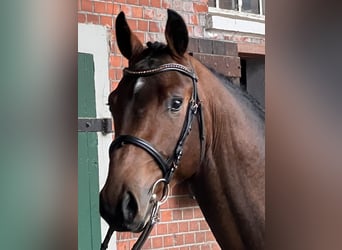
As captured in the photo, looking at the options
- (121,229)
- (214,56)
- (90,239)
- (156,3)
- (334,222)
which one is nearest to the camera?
(334,222)

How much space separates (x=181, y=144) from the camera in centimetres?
95

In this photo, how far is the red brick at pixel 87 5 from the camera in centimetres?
146

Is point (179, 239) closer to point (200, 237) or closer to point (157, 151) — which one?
point (200, 237)

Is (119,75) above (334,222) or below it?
above

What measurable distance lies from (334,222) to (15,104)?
0.27m

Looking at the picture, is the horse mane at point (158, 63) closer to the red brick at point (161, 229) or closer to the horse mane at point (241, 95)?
the horse mane at point (241, 95)

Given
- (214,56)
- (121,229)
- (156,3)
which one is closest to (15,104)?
(121,229)

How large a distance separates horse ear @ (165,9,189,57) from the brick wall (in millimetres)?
523

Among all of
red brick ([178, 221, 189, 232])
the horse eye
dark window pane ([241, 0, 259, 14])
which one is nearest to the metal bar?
red brick ([178, 221, 189, 232])

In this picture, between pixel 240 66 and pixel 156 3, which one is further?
pixel 240 66

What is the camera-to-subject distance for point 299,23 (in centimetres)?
40

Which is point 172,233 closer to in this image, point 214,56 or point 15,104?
point 214,56

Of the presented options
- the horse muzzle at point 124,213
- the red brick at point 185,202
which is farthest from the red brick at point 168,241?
the horse muzzle at point 124,213

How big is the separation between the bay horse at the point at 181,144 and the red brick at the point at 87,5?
1.41ft
